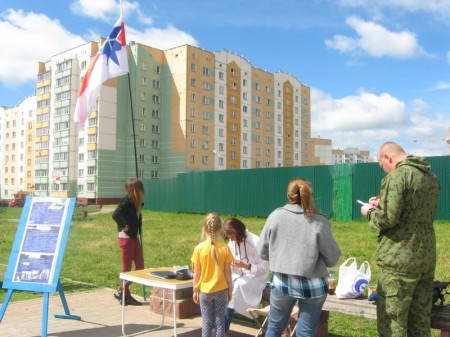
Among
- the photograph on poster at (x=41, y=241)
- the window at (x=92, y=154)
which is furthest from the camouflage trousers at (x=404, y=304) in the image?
the window at (x=92, y=154)

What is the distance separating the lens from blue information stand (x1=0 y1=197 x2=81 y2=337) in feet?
19.0

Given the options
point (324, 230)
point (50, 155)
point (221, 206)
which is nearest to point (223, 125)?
point (50, 155)

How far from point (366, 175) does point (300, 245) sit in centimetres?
1762

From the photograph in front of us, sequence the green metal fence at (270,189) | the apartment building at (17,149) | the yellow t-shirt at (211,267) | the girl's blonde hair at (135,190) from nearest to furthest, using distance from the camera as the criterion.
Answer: the yellow t-shirt at (211,267) → the girl's blonde hair at (135,190) → the green metal fence at (270,189) → the apartment building at (17,149)

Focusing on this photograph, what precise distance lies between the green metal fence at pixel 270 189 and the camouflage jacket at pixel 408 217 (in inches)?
644

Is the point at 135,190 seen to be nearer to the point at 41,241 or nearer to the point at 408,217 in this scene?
the point at 41,241

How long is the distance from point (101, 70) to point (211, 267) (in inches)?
174

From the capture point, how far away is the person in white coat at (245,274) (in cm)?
525

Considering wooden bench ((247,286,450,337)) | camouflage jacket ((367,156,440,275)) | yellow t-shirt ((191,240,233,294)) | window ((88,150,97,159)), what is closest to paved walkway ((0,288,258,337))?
wooden bench ((247,286,450,337))

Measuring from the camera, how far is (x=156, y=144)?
66.9m

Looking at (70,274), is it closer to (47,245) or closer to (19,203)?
(47,245)

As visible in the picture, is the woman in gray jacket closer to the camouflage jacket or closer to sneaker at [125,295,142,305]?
the camouflage jacket

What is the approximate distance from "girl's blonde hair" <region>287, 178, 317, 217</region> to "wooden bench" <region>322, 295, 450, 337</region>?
3.98 ft

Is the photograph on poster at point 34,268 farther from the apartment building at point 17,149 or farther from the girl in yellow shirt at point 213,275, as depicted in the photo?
the apartment building at point 17,149
